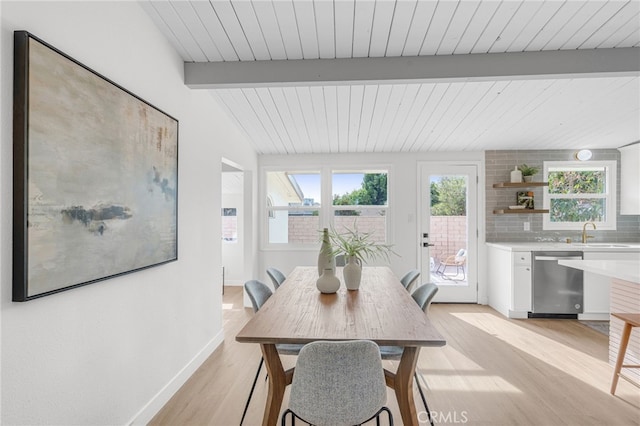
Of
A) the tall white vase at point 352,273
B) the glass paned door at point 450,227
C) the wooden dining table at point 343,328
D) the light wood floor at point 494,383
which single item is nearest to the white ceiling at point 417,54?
the glass paned door at point 450,227

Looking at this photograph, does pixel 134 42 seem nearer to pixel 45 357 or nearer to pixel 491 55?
pixel 45 357

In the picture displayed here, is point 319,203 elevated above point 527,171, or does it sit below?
below

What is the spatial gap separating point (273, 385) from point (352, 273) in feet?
2.96

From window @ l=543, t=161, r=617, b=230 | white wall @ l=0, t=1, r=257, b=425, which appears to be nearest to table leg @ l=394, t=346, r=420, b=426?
white wall @ l=0, t=1, r=257, b=425

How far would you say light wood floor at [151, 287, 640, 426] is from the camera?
1995mm

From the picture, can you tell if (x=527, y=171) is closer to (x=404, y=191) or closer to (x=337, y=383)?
(x=404, y=191)

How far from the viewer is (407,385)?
4.99 ft

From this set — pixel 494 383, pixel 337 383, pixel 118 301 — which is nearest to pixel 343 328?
pixel 337 383

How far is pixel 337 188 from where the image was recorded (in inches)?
179

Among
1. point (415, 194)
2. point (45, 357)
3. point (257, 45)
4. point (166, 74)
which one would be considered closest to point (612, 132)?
point (415, 194)

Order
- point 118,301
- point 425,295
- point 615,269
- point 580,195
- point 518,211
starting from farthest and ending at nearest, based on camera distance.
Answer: point 580,195, point 518,211, point 615,269, point 425,295, point 118,301

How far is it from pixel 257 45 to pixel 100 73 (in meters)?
1.02

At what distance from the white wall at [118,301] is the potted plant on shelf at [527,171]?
3898mm

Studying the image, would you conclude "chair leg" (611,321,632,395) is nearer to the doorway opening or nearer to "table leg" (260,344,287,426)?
"table leg" (260,344,287,426)
